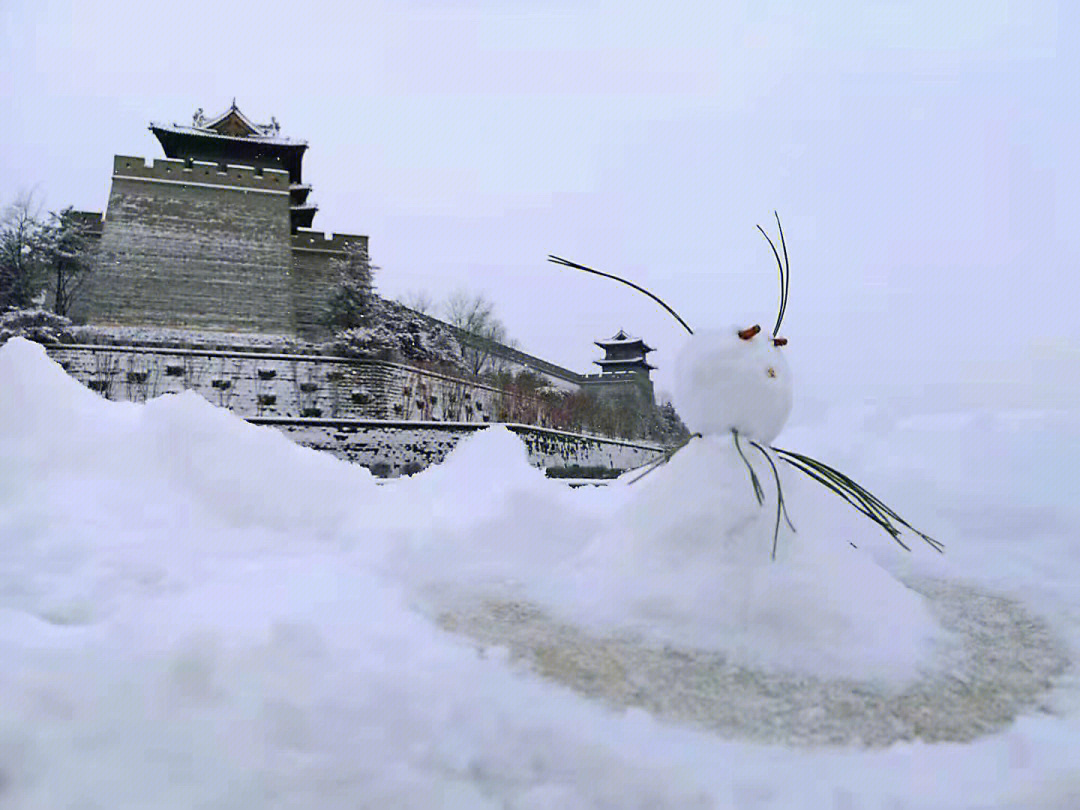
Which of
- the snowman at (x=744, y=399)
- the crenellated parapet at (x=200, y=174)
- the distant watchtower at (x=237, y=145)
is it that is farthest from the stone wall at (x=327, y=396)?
the snowman at (x=744, y=399)

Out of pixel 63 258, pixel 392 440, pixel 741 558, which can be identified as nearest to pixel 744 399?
pixel 741 558

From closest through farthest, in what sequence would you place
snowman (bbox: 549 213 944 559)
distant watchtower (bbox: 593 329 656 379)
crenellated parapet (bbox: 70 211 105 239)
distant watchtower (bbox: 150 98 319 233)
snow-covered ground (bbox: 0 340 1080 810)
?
snow-covered ground (bbox: 0 340 1080 810), snowman (bbox: 549 213 944 559), crenellated parapet (bbox: 70 211 105 239), distant watchtower (bbox: 150 98 319 233), distant watchtower (bbox: 593 329 656 379)

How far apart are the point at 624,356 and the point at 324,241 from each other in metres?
10.7

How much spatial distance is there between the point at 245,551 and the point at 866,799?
158 centimetres

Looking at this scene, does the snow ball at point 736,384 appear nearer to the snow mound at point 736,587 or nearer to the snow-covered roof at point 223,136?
the snow mound at point 736,587

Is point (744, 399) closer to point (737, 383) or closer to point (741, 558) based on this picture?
point (737, 383)

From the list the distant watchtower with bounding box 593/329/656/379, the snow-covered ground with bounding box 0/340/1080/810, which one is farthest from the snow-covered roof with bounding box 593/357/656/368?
the snow-covered ground with bounding box 0/340/1080/810

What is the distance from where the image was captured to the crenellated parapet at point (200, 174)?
49.8 ft

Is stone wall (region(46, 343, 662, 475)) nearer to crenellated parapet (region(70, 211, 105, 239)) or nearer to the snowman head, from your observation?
crenellated parapet (region(70, 211, 105, 239))

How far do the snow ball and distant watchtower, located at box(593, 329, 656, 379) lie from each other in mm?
20849

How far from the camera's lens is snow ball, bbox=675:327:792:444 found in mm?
1647

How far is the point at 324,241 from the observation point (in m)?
16.3

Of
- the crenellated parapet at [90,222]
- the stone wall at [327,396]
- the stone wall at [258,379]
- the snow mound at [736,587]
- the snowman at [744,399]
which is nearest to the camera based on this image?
the snow mound at [736,587]

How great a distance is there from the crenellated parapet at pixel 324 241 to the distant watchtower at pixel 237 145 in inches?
52.6
